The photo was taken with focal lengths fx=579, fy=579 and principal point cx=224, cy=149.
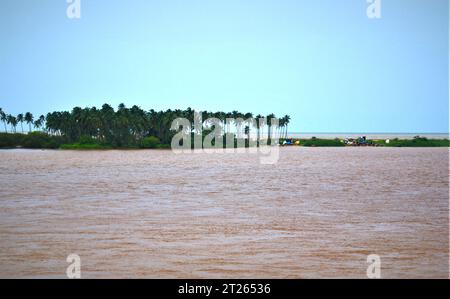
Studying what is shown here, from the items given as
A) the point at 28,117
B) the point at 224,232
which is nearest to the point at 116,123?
the point at 28,117

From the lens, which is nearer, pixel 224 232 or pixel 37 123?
pixel 224 232

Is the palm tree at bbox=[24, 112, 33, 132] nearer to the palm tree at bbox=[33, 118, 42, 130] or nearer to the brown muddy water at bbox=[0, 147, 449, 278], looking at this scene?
the palm tree at bbox=[33, 118, 42, 130]

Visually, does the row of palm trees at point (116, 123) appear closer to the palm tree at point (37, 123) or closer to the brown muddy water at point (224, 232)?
the palm tree at point (37, 123)

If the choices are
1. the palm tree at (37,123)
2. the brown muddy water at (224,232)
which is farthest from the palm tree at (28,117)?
the brown muddy water at (224,232)

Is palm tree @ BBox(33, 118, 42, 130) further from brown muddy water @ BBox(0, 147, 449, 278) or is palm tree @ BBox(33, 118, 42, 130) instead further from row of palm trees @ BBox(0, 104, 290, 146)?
brown muddy water @ BBox(0, 147, 449, 278)

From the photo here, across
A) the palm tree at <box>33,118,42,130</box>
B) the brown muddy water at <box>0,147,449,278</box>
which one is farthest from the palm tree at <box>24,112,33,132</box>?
the brown muddy water at <box>0,147,449,278</box>

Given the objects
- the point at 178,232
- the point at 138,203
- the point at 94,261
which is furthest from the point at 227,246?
the point at 138,203

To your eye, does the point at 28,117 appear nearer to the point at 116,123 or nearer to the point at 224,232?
the point at 116,123

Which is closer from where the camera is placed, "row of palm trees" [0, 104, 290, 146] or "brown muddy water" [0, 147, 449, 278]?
"brown muddy water" [0, 147, 449, 278]

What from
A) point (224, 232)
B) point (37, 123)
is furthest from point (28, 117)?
point (224, 232)

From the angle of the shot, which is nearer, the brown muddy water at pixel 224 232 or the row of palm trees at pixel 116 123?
the brown muddy water at pixel 224 232

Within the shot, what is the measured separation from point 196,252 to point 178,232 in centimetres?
294

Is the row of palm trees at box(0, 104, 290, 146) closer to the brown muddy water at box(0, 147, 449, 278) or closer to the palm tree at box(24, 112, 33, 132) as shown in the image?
the palm tree at box(24, 112, 33, 132)

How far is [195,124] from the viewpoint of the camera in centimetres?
12962
